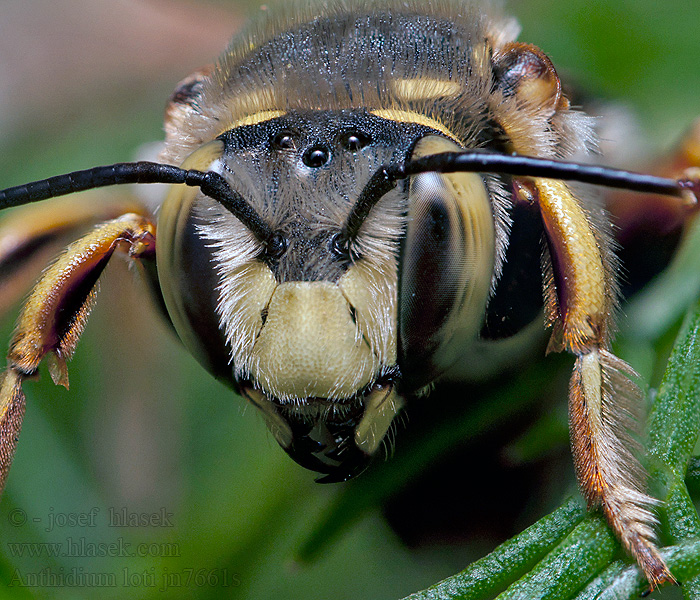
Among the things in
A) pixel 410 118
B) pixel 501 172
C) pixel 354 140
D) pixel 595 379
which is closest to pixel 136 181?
pixel 354 140

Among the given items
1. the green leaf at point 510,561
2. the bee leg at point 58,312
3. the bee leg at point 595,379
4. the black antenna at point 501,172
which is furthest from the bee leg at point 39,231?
the green leaf at point 510,561

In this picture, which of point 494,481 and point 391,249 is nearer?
point 391,249

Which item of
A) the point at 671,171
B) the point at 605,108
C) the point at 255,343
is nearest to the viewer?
the point at 255,343

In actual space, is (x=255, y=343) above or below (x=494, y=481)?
above

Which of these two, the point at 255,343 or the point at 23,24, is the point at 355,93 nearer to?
the point at 255,343

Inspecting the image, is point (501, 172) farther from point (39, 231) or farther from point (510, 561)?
point (39, 231)

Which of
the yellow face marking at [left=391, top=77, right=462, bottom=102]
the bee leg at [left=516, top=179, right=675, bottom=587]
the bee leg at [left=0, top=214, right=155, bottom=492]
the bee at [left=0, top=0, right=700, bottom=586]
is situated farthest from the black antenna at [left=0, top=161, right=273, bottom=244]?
the bee leg at [left=516, top=179, right=675, bottom=587]

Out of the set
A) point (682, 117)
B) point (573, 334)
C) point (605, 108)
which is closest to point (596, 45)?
point (682, 117)
